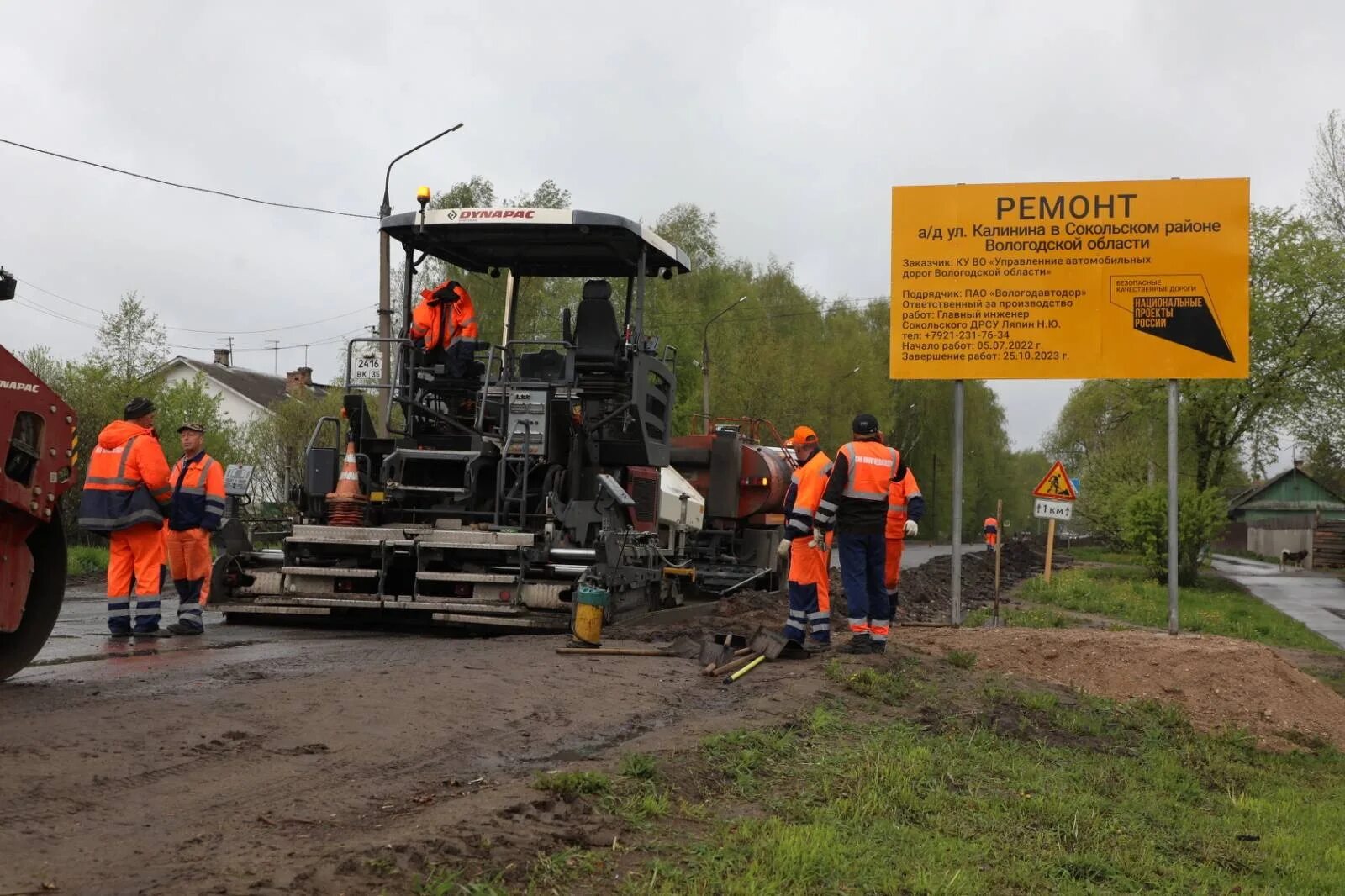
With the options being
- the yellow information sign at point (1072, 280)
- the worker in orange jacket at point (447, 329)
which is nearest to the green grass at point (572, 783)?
the worker in orange jacket at point (447, 329)

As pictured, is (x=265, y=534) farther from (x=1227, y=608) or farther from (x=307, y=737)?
(x=1227, y=608)

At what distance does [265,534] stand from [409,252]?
284cm

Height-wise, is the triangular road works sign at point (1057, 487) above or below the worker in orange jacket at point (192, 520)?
above

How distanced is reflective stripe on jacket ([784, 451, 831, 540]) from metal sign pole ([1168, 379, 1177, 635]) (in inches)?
188

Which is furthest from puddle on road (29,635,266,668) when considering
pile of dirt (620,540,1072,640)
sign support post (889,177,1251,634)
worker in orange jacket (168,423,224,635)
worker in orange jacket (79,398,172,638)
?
sign support post (889,177,1251,634)

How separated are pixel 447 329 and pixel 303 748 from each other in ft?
23.2

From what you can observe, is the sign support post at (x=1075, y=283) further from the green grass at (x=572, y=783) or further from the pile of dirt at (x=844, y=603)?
the green grass at (x=572, y=783)

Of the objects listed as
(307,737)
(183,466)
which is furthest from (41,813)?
(183,466)

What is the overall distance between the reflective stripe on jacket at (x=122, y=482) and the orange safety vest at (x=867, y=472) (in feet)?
16.5

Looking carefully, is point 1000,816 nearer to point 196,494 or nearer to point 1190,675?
point 1190,675

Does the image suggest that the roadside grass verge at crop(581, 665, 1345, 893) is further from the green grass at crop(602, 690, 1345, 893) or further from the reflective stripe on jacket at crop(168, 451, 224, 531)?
the reflective stripe on jacket at crop(168, 451, 224, 531)

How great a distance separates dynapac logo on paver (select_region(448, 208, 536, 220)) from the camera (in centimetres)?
1214

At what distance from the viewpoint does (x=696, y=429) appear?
139 feet

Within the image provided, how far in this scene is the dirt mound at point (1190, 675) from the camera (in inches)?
394
